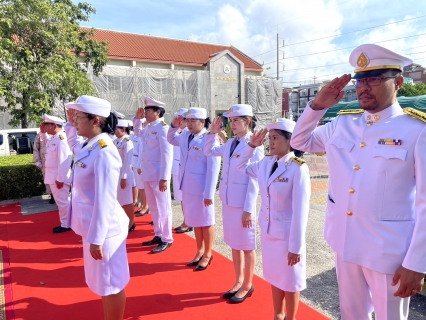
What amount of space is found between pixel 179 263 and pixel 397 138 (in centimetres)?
321

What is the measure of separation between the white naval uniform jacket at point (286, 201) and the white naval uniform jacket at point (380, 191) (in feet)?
1.75

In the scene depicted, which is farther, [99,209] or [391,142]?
[99,209]

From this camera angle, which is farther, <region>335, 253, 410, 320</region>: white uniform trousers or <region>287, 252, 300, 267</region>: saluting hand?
<region>287, 252, 300, 267</region>: saluting hand

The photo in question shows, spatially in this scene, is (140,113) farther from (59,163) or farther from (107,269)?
(107,269)

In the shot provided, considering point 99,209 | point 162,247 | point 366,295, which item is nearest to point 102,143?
point 99,209

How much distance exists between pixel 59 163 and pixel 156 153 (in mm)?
1816

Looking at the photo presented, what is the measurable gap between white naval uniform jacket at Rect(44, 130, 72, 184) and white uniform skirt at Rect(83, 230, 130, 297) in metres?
3.08

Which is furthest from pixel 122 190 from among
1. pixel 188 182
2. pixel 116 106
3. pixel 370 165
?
pixel 116 106

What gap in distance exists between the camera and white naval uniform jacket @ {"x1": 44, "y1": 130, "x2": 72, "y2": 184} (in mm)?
5238

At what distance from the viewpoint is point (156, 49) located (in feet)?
95.6

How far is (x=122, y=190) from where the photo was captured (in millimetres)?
5078

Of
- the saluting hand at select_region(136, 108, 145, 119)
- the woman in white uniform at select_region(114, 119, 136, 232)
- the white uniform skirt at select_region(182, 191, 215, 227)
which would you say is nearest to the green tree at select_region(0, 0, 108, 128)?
the saluting hand at select_region(136, 108, 145, 119)

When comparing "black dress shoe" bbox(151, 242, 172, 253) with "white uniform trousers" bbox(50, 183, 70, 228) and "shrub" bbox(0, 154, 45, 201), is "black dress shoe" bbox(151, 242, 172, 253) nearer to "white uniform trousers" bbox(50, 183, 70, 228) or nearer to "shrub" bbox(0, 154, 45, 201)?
"white uniform trousers" bbox(50, 183, 70, 228)

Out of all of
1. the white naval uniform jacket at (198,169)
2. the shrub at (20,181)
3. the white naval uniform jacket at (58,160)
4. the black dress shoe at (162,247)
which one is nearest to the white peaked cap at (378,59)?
the white naval uniform jacket at (198,169)
